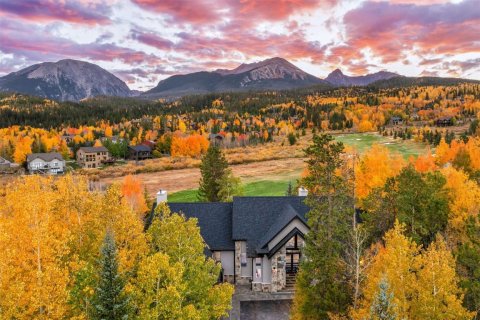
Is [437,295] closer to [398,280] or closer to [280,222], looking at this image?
[398,280]

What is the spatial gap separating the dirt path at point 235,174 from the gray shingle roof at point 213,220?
3967 centimetres

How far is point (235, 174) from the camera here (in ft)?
285

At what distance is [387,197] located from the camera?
90.5 ft

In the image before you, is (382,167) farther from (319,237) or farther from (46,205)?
(46,205)

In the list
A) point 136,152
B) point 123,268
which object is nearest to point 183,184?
point 136,152

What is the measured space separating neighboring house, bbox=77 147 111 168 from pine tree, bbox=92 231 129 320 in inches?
4125

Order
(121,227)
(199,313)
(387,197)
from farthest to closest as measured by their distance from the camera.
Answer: (387,197)
(121,227)
(199,313)

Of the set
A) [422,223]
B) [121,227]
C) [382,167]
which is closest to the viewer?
[121,227]

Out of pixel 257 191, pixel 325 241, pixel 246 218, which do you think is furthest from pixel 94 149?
pixel 325 241

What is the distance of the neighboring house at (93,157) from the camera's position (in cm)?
11281

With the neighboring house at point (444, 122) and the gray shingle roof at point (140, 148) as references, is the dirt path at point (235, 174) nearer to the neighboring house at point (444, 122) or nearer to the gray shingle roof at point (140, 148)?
the gray shingle roof at point (140, 148)

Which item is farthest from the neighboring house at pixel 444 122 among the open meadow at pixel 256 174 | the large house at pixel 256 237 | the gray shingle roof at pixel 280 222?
the gray shingle roof at pixel 280 222

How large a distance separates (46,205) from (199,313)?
9.30 m

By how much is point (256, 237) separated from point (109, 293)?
15.9 metres
